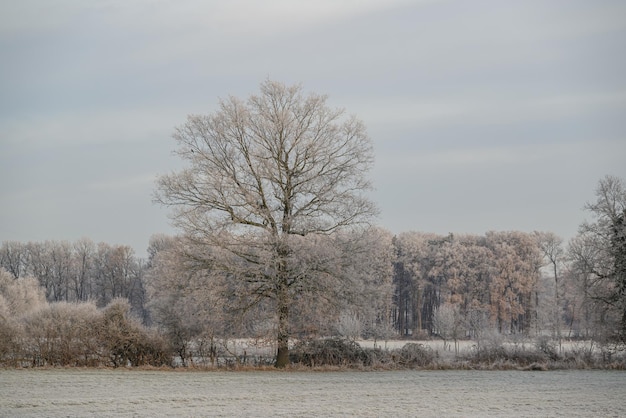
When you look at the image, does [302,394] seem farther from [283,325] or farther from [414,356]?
[414,356]

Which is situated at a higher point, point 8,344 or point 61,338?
point 61,338

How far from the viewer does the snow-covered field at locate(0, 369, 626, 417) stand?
17.7 m

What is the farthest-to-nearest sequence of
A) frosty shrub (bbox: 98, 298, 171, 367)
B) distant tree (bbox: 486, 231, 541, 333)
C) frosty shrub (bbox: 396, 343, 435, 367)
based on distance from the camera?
distant tree (bbox: 486, 231, 541, 333) → frosty shrub (bbox: 396, 343, 435, 367) → frosty shrub (bbox: 98, 298, 171, 367)

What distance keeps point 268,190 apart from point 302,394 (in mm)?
11394

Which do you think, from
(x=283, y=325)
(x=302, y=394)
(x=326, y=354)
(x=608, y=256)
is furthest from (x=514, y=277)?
(x=302, y=394)

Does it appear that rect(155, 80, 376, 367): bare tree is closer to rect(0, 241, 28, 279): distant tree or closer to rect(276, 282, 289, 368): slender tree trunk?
rect(276, 282, 289, 368): slender tree trunk

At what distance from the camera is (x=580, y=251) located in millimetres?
36406

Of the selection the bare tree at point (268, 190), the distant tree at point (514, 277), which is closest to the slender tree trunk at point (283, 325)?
the bare tree at point (268, 190)

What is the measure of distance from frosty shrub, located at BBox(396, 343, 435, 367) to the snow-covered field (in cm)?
273

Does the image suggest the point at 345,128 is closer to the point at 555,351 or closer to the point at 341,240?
the point at 341,240

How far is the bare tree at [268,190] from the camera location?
2978 centimetres

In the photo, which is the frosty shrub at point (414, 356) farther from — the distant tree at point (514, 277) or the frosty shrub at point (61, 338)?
the distant tree at point (514, 277)

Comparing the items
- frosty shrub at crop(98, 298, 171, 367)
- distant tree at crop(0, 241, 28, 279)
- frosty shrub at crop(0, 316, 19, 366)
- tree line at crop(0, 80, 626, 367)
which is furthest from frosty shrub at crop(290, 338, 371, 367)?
distant tree at crop(0, 241, 28, 279)

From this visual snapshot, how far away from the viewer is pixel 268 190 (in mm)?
30625
